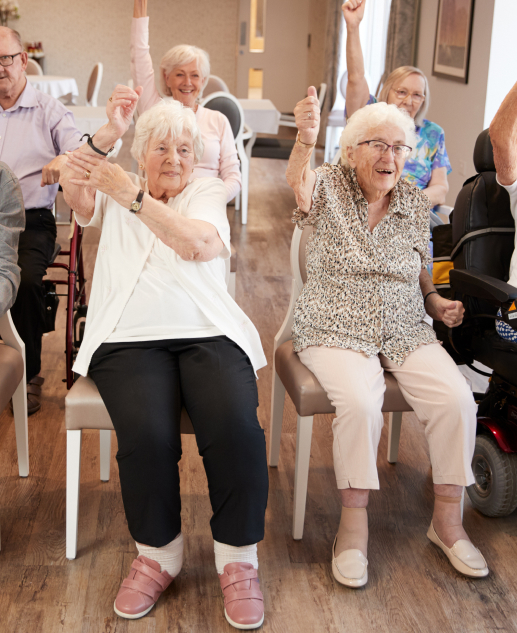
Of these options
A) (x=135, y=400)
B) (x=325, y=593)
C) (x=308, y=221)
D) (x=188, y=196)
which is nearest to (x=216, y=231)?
(x=188, y=196)

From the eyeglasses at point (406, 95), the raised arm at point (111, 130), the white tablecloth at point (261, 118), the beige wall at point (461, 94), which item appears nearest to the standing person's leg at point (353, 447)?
the raised arm at point (111, 130)

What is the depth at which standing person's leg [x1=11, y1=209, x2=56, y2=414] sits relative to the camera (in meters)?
2.34

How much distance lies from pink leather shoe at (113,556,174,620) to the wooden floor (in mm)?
28

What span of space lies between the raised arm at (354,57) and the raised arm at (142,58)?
0.88m

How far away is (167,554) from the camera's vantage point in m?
1.56

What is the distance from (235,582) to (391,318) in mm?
792

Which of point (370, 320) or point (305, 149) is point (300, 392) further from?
point (305, 149)

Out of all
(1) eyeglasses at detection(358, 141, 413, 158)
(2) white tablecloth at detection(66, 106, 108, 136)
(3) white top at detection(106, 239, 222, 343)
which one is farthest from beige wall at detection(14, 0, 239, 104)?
(3) white top at detection(106, 239, 222, 343)

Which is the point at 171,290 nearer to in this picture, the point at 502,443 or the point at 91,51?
the point at 502,443

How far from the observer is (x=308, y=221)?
72.4 inches

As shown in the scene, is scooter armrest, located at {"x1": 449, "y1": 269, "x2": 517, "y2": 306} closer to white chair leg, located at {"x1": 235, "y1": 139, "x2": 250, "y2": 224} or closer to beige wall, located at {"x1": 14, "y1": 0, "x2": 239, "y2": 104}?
white chair leg, located at {"x1": 235, "y1": 139, "x2": 250, "y2": 224}

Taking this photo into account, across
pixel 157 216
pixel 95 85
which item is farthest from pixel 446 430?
pixel 95 85

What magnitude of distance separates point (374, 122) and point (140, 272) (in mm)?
761

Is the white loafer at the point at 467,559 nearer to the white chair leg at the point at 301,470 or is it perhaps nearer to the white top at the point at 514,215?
the white chair leg at the point at 301,470
